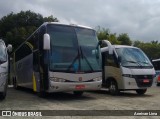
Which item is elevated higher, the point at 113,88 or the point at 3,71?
the point at 3,71

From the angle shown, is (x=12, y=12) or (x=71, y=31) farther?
(x=12, y=12)

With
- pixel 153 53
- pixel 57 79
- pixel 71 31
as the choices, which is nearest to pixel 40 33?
pixel 71 31

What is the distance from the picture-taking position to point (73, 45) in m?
14.4

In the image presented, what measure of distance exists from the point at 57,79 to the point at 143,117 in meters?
5.04

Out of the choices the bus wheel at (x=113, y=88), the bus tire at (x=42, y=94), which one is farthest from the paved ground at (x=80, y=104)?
the bus wheel at (x=113, y=88)

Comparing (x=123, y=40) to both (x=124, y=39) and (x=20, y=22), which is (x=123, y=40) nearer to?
(x=124, y=39)

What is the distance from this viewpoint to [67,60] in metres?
14.0

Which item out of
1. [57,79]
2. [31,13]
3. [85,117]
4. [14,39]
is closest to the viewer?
[85,117]

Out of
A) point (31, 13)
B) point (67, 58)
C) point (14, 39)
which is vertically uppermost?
point (31, 13)

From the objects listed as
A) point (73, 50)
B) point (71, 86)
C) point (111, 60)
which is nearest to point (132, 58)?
point (111, 60)

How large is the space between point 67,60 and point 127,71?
3.63 metres

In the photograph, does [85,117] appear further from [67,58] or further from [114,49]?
[114,49]

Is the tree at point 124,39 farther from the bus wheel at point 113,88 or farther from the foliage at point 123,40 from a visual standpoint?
the bus wheel at point 113,88

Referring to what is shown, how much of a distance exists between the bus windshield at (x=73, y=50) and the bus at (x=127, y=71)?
108 cm
